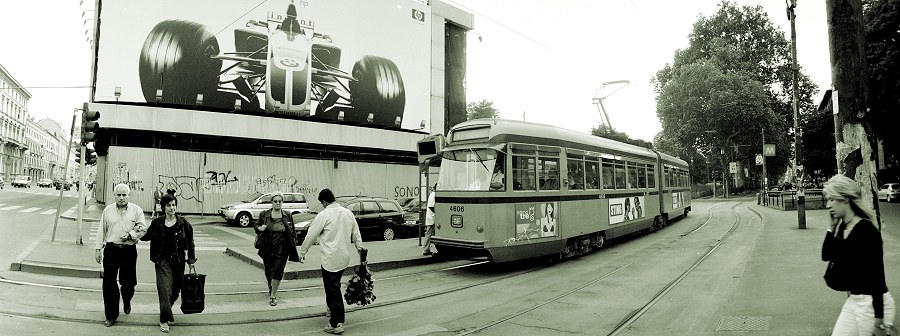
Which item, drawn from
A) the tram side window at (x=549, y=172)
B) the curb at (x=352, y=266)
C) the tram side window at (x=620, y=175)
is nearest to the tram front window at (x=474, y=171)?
the tram side window at (x=549, y=172)

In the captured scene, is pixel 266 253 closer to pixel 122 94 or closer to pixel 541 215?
pixel 541 215

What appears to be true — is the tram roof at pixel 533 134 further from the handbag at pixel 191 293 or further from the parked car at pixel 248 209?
the parked car at pixel 248 209

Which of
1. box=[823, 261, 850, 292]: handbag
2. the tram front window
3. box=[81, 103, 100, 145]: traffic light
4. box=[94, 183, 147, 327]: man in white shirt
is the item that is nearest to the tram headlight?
the tram front window

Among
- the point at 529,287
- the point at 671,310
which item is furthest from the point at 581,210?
the point at 671,310

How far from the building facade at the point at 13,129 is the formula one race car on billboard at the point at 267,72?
62552mm

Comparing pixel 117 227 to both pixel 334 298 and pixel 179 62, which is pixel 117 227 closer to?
pixel 334 298

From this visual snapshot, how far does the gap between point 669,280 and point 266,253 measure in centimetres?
671

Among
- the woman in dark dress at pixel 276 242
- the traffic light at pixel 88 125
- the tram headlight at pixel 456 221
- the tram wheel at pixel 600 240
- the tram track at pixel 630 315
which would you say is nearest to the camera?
the tram track at pixel 630 315

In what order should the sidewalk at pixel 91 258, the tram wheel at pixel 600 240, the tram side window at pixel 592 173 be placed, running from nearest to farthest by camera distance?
1. the sidewalk at pixel 91 258
2. the tram side window at pixel 592 173
3. the tram wheel at pixel 600 240

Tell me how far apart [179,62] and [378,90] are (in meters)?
11.5

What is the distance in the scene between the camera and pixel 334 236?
6.11 m

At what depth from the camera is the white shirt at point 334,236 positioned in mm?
6023

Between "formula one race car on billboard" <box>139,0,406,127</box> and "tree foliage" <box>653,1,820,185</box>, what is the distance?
29777mm

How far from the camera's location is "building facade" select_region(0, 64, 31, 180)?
77.9m
